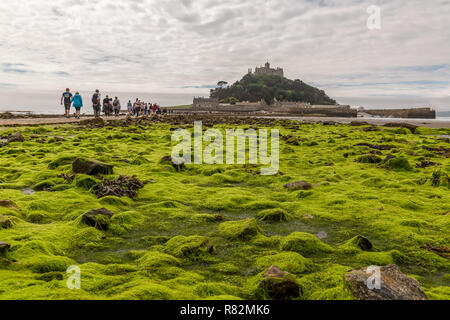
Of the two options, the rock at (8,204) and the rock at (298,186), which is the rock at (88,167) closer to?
the rock at (8,204)

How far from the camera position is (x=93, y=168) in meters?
8.07

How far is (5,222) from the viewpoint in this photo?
4676 millimetres

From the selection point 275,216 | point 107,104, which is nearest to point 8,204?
point 275,216

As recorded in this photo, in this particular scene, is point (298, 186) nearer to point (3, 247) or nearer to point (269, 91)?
point (3, 247)

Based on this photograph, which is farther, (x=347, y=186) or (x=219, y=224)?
(x=347, y=186)

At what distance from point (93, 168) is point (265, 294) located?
6295 millimetres

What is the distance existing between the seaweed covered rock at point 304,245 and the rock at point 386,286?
136 cm

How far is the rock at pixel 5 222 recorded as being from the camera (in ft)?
15.1

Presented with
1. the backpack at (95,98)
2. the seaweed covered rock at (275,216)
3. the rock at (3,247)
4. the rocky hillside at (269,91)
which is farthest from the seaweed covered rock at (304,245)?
the rocky hillside at (269,91)

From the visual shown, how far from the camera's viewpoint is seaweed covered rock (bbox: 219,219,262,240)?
15.6ft

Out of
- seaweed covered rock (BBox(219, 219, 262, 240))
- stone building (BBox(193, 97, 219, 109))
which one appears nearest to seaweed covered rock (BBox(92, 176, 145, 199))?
seaweed covered rock (BBox(219, 219, 262, 240))
